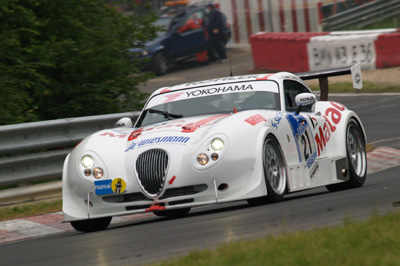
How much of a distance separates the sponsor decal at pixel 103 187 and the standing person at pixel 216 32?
83.0ft

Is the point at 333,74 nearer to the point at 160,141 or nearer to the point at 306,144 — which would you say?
the point at 306,144

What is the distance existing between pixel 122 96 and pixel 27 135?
12.0 ft

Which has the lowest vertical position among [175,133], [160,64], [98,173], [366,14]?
[160,64]

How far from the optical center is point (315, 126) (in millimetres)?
9711

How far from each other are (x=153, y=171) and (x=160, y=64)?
2448cm

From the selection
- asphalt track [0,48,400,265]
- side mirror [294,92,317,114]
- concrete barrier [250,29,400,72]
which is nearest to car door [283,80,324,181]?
side mirror [294,92,317,114]

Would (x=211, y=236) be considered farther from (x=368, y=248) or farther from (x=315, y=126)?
(x=315, y=126)

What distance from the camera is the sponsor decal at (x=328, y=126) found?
969 cm

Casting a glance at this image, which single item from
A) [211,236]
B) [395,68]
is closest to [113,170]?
[211,236]

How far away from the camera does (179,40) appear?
107ft

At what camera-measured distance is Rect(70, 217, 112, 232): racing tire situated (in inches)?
337

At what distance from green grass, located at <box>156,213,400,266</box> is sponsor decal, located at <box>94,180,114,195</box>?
2564 mm

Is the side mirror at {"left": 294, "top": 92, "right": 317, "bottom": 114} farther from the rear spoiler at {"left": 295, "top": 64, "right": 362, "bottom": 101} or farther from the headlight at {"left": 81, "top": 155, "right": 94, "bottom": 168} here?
the headlight at {"left": 81, "top": 155, "right": 94, "bottom": 168}

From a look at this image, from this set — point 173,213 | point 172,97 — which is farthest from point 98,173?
point 172,97
